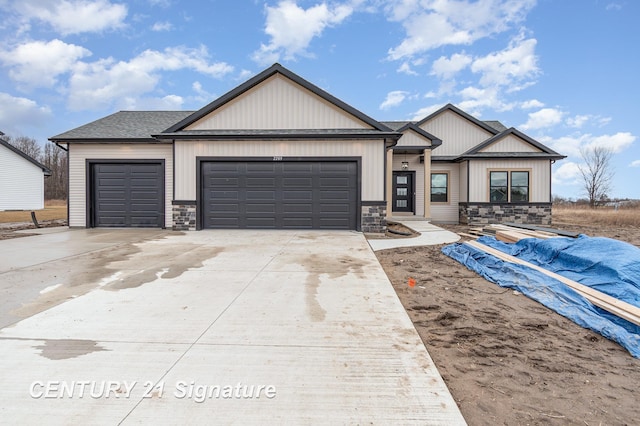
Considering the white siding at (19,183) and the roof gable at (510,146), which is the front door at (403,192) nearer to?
the roof gable at (510,146)

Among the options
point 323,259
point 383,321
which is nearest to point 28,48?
point 323,259

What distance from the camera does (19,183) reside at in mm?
27359

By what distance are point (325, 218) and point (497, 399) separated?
9546mm

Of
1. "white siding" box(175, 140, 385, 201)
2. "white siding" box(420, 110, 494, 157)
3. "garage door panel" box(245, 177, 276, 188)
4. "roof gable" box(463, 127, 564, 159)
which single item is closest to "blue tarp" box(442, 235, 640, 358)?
"white siding" box(175, 140, 385, 201)

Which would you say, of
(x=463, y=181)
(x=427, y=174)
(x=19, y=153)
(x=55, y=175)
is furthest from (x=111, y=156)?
(x=55, y=175)

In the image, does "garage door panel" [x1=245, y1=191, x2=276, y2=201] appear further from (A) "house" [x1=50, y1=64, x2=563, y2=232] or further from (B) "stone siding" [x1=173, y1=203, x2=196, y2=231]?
(B) "stone siding" [x1=173, y1=203, x2=196, y2=231]

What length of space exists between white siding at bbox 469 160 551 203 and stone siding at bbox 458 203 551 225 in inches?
12.0

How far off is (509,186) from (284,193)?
36.1 ft

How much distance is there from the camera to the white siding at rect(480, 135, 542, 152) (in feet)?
49.7

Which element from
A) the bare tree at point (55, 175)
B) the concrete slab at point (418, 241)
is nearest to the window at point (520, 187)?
the concrete slab at point (418, 241)

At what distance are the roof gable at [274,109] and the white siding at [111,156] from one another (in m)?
1.48

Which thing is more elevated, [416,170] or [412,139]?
[412,139]

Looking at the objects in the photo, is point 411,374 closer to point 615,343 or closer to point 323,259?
point 615,343

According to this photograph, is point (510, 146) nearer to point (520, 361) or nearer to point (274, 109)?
point (274, 109)
